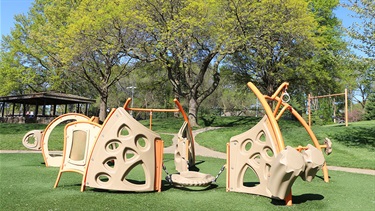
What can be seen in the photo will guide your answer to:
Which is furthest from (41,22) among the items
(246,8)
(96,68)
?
(246,8)

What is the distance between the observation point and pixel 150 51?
23.2m

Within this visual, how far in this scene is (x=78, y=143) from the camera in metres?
8.30

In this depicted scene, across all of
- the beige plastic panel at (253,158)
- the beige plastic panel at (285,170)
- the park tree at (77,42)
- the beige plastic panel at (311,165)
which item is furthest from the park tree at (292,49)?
the beige plastic panel at (285,170)

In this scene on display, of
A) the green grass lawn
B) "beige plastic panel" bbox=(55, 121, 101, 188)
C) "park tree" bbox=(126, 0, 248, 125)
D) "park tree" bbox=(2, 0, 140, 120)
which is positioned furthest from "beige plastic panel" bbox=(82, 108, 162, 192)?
"park tree" bbox=(2, 0, 140, 120)

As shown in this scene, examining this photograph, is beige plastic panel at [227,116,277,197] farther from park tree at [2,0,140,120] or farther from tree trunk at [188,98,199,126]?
tree trunk at [188,98,199,126]

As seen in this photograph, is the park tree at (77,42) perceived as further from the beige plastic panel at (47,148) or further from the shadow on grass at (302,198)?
the shadow on grass at (302,198)

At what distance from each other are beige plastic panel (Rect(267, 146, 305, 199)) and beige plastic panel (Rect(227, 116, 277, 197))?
2.86ft

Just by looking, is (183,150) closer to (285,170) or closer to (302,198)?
(302,198)

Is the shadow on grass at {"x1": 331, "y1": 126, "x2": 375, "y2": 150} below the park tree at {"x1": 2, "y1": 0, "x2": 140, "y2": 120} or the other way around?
below

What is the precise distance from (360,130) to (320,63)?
12278 millimetres

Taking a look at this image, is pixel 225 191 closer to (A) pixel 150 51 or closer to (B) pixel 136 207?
(B) pixel 136 207

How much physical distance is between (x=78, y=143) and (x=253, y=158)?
457 centimetres

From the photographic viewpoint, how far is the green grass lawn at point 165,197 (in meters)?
6.01

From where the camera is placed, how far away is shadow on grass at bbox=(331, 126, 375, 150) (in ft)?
52.6
